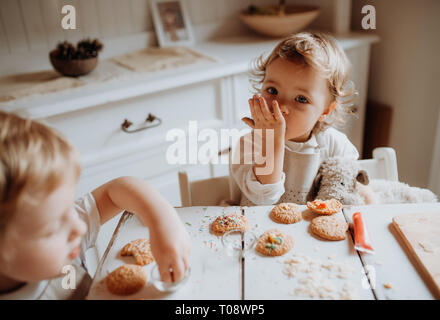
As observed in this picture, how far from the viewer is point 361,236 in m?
0.66

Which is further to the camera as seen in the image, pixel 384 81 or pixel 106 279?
pixel 384 81

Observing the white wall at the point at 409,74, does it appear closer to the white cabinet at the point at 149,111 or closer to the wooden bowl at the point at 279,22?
the white cabinet at the point at 149,111

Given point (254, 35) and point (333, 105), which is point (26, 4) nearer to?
point (254, 35)

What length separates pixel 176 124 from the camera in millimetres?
1491

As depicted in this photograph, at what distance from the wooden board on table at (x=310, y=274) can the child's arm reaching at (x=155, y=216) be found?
0.11m

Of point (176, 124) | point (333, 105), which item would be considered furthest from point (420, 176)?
point (176, 124)

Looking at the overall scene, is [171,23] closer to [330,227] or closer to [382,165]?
[382,165]

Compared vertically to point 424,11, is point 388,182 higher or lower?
lower

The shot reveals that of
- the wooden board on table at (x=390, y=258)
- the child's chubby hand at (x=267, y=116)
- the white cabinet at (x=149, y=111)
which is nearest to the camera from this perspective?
the wooden board on table at (x=390, y=258)

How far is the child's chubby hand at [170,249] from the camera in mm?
594

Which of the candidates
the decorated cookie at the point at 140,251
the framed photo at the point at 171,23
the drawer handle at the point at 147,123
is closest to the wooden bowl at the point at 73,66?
the drawer handle at the point at 147,123

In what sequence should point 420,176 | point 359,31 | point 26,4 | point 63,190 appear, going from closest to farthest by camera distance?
point 63,190
point 26,4
point 420,176
point 359,31
